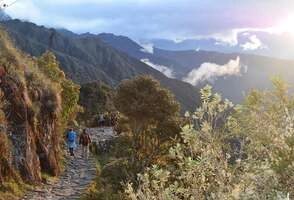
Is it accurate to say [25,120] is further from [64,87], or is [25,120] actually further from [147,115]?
[64,87]

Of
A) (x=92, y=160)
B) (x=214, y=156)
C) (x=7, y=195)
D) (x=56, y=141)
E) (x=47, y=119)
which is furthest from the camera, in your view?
(x=92, y=160)

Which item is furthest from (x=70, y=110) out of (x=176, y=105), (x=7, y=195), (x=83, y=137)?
(x=7, y=195)

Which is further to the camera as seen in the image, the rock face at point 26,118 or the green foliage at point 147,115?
the green foliage at point 147,115

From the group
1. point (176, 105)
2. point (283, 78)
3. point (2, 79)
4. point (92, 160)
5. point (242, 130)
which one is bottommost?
point (92, 160)

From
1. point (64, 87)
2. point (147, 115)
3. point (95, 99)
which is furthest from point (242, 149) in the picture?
point (95, 99)

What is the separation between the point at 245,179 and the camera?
6285 millimetres

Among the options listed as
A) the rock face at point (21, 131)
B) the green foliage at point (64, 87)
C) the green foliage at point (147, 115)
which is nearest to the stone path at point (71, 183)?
the rock face at point (21, 131)

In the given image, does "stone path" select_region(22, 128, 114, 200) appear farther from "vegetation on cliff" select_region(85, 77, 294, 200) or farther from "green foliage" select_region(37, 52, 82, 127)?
"vegetation on cliff" select_region(85, 77, 294, 200)

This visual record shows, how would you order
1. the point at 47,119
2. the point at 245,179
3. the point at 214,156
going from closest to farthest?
the point at 245,179
the point at 214,156
the point at 47,119

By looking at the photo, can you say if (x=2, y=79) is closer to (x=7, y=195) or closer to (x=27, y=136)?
(x=27, y=136)

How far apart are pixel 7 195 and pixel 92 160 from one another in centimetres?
1068

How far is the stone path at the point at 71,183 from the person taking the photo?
20312 mm

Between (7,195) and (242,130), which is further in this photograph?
(7,195)

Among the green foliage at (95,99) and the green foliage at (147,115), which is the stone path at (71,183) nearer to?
the green foliage at (147,115)
